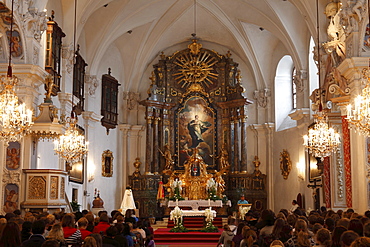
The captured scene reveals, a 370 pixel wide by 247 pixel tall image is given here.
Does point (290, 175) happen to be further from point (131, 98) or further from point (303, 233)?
point (303, 233)

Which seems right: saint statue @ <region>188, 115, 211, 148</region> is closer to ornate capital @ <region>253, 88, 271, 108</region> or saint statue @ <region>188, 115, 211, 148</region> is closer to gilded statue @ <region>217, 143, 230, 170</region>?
gilded statue @ <region>217, 143, 230, 170</region>

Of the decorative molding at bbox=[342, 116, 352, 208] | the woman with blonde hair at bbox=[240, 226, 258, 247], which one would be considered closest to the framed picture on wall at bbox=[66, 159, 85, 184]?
the decorative molding at bbox=[342, 116, 352, 208]

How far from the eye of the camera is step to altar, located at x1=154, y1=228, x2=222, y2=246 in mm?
17203

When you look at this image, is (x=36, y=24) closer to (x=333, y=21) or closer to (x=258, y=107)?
(x=333, y=21)

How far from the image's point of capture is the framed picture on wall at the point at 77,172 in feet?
65.3

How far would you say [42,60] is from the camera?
50.8 ft

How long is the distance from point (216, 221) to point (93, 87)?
24.8ft

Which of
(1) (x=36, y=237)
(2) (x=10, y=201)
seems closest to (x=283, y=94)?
(2) (x=10, y=201)

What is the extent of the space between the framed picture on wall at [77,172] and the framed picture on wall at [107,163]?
8.05 feet

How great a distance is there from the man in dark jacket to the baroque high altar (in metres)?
17.8

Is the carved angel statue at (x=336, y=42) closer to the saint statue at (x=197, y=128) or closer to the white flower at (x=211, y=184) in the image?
the white flower at (x=211, y=184)

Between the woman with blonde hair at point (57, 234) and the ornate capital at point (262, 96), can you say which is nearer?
the woman with blonde hair at point (57, 234)

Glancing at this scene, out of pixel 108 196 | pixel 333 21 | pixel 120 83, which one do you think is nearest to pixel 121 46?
pixel 120 83

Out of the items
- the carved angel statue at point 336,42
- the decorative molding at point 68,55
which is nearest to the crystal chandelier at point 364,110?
the carved angel statue at point 336,42
